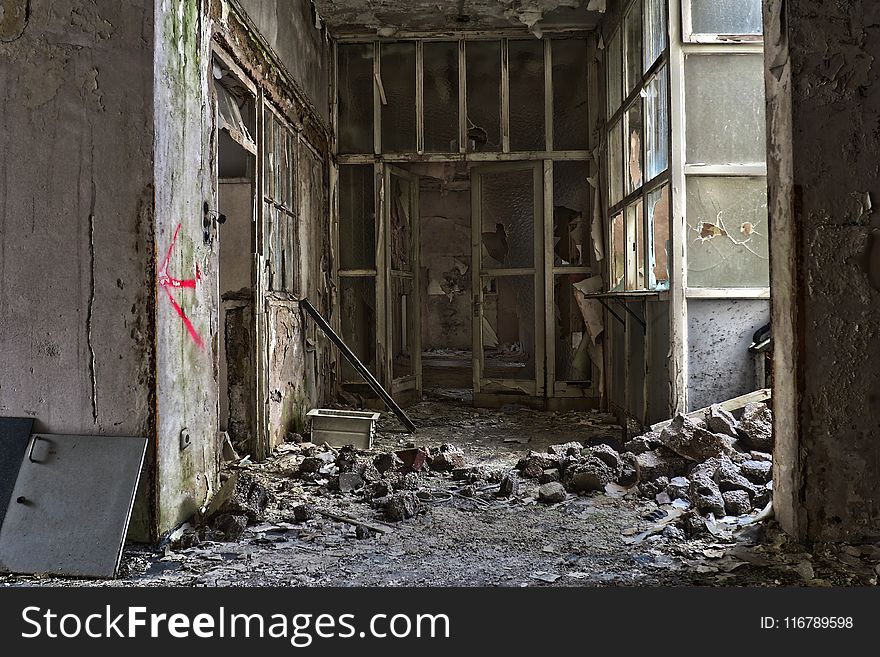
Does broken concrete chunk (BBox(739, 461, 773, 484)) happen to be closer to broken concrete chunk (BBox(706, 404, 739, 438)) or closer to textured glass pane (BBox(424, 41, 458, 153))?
broken concrete chunk (BBox(706, 404, 739, 438))

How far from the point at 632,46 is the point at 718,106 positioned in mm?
1389

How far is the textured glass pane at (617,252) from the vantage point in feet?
18.2

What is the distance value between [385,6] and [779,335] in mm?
4647

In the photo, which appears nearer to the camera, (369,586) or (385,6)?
(369,586)

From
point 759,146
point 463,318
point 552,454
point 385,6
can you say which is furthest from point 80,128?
point 463,318

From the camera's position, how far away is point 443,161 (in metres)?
6.48

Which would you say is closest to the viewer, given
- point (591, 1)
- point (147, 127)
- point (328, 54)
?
point (147, 127)

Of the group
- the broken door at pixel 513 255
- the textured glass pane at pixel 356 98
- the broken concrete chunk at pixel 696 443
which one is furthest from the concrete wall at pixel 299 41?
the broken concrete chunk at pixel 696 443

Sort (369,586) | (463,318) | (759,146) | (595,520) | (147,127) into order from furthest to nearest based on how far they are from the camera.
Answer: (463,318) < (759,146) < (595,520) < (147,127) < (369,586)

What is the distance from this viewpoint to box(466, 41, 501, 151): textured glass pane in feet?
21.3

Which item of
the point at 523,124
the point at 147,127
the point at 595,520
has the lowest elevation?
the point at 595,520

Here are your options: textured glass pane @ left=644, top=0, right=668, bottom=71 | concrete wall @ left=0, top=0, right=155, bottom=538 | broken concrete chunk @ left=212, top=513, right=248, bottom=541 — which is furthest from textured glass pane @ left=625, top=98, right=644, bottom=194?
broken concrete chunk @ left=212, top=513, right=248, bottom=541

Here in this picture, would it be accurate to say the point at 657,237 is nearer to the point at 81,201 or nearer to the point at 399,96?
the point at 399,96

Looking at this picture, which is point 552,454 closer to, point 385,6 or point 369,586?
point 369,586
